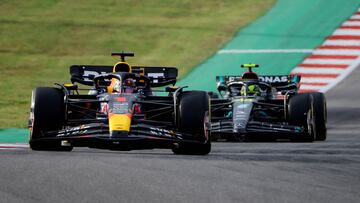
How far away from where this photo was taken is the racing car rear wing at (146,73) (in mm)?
19938

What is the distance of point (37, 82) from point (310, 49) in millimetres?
8372

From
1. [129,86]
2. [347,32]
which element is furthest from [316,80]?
[129,86]

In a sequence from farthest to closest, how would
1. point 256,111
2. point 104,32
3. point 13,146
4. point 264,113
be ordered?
point 104,32 → point 264,113 → point 256,111 → point 13,146

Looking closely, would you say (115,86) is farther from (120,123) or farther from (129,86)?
(120,123)

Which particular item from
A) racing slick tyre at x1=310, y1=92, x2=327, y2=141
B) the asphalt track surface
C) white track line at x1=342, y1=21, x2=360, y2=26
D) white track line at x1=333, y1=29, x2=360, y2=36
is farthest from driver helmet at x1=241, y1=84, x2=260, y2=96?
white track line at x1=342, y1=21, x2=360, y2=26

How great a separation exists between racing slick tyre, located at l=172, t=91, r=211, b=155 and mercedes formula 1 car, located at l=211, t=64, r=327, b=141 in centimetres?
423

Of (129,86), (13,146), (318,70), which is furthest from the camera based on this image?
(318,70)

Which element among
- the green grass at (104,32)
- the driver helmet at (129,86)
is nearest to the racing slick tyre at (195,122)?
the driver helmet at (129,86)

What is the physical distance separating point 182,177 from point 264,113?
1086cm

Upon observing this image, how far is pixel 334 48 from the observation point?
34.5m

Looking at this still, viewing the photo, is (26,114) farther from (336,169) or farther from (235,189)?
(235,189)

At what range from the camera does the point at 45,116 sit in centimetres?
1669

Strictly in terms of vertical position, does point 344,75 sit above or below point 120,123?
above

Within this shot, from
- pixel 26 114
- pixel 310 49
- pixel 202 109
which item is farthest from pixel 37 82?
pixel 202 109
